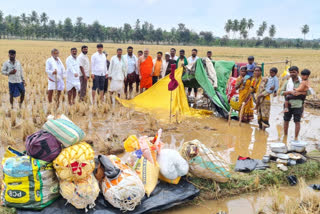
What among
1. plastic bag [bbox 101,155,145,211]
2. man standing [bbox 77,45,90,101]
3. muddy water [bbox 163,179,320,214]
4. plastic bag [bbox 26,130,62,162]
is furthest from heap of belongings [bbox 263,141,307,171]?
man standing [bbox 77,45,90,101]

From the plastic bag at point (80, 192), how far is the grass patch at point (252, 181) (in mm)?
1458

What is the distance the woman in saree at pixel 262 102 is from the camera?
6.55 meters

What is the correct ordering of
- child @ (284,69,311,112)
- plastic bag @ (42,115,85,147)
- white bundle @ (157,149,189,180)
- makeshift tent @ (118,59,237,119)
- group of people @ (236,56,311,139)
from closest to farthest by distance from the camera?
plastic bag @ (42,115,85,147) → white bundle @ (157,149,189,180) → child @ (284,69,311,112) → group of people @ (236,56,311,139) → makeshift tent @ (118,59,237,119)

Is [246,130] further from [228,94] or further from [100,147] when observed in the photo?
[100,147]

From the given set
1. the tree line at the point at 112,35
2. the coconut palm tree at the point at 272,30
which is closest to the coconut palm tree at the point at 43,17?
the tree line at the point at 112,35

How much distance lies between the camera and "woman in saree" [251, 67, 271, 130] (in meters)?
6.55

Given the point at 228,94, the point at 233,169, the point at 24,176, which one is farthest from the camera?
the point at 228,94

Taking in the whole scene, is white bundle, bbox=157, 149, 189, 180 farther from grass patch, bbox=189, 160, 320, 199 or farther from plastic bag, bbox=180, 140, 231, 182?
grass patch, bbox=189, 160, 320, 199

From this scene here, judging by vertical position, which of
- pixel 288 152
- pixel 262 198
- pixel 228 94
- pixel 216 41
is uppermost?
pixel 216 41

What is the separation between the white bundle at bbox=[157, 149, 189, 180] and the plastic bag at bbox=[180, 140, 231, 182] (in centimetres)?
18

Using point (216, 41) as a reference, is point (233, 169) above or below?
below

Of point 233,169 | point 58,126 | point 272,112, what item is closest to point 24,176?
point 58,126

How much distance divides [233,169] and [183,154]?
3.06ft

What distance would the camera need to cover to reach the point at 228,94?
8.18m
